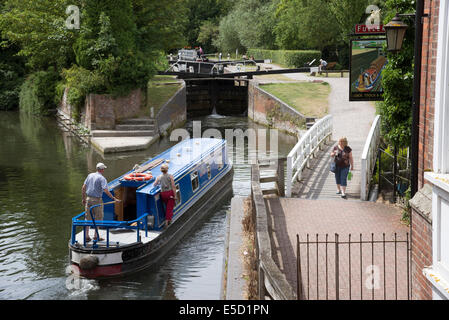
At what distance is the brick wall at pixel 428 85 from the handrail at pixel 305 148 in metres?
7.81

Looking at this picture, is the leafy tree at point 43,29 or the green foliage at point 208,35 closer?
the leafy tree at point 43,29

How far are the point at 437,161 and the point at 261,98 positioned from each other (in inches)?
1235

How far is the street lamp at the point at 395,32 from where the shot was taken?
33.0 ft

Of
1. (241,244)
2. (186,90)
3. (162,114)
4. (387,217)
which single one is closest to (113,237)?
(241,244)

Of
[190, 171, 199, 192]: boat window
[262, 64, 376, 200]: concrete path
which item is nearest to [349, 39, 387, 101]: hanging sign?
[262, 64, 376, 200]: concrete path

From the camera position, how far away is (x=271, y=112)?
35.4 meters

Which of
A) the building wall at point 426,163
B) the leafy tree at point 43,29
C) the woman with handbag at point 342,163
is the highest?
the leafy tree at point 43,29

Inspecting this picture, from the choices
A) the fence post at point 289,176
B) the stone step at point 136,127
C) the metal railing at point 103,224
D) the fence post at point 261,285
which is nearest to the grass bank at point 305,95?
the stone step at point 136,127

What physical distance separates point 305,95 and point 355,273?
2722 cm

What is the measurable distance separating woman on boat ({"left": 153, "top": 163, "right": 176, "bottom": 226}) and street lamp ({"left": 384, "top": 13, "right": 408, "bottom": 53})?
6.06 meters

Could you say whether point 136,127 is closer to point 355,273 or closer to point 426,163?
point 355,273

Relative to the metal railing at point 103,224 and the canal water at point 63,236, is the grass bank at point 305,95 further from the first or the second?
the metal railing at point 103,224

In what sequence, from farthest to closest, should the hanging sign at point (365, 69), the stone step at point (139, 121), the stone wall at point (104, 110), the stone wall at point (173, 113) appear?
the stone wall at point (173, 113), the stone step at point (139, 121), the stone wall at point (104, 110), the hanging sign at point (365, 69)

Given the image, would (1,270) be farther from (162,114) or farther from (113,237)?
(162,114)
